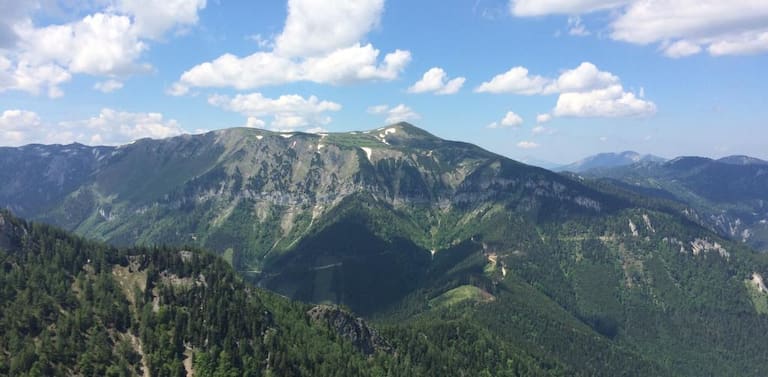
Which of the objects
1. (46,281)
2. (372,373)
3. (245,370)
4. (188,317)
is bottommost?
(372,373)

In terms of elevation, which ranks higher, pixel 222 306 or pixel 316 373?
pixel 222 306

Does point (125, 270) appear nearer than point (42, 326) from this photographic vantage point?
No

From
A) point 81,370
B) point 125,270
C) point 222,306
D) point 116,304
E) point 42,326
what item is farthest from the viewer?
point 125,270

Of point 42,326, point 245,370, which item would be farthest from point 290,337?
point 42,326

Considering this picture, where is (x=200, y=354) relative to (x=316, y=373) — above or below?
above

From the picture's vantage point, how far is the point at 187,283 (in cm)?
19650

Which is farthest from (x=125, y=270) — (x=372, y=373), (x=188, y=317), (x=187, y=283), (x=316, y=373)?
(x=372, y=373)

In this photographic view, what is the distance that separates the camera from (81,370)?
472 ft

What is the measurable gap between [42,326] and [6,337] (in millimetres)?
10635

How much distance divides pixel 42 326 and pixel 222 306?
54.4m

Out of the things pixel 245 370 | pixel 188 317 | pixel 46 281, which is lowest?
pixel 245 370

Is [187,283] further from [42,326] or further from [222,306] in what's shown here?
[42,326]

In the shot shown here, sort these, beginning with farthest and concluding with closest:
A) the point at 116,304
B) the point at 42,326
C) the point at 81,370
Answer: the point at 116,304 → the point at 42,326 → the point at 81,370

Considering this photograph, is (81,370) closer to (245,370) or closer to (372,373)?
(245,370)
